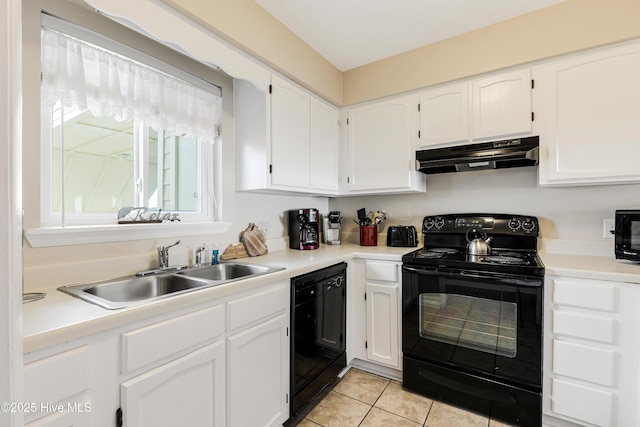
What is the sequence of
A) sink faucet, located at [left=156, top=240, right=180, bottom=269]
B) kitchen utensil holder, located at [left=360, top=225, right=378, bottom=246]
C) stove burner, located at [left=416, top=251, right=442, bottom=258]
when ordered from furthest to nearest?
kitchen utensil holder, located at [left=360, top=225, right=378, bottom=246] < stove burner, located at [left=416, top=251, right=442, bottom=258] < sink faucet, located at [left=156, top=240, right=180, bottom=269]

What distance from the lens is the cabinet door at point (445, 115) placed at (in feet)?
7.05

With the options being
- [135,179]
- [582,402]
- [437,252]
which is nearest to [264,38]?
[135,179]

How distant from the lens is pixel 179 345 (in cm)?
109

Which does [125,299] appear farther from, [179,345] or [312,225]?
[312,225]

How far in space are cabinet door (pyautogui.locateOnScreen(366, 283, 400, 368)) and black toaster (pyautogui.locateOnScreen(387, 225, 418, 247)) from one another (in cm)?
54

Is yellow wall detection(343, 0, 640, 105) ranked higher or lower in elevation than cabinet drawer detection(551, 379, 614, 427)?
higher

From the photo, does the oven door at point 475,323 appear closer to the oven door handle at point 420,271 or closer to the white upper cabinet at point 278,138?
the oven door handle at point 420,271

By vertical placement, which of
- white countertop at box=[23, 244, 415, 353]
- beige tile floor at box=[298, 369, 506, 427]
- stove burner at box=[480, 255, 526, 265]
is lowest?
beige tile floor at box=[298, 369, 506, 427]

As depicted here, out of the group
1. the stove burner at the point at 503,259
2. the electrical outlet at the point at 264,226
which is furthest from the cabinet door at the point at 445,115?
the electrical outlet at the point at 264,226

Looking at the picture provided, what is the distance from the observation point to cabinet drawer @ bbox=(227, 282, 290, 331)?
131cm

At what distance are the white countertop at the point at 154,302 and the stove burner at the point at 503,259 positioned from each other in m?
0.14

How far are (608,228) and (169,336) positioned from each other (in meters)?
2.57

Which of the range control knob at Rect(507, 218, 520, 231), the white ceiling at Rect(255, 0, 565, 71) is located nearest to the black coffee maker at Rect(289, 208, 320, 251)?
the white ceiling at Rect(255, 0, 565, 71)

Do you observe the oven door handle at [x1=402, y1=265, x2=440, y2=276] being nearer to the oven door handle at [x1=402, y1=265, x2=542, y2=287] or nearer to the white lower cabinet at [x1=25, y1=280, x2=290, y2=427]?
the oven door handle at [x1=402, y1=265, x2=542, y2=287]
